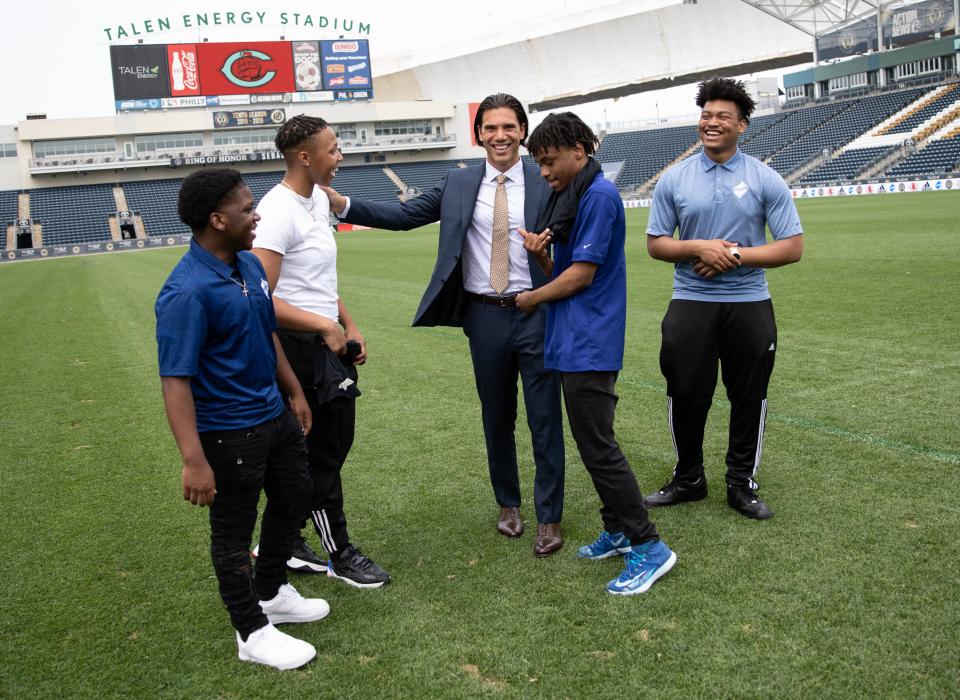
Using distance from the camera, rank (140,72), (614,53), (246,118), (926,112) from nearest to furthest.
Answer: (926,112) < (140,72) < (246,118) < (614,53)

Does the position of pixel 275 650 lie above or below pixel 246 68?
below

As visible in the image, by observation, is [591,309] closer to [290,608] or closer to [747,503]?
[747,503]

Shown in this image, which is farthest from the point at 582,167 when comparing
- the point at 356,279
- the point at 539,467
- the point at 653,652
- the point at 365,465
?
the point at 356,279

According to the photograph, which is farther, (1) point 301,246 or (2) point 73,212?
(2) point 73,212

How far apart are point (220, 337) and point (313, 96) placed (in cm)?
6378

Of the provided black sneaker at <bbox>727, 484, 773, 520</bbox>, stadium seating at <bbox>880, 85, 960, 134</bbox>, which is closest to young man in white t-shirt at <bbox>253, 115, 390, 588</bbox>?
black sneaker at <bbox>727, 484, 773, 520</bbox>

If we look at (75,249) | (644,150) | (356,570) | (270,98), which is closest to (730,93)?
(356,570)

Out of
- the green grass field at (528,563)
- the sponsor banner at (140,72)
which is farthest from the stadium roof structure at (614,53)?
the green grass field at (528,563)

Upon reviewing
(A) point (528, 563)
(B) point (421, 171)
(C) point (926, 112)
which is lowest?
(A) point (528, 563)

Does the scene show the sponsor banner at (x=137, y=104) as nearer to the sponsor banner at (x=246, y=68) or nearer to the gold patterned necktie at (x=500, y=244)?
the sponsor banner at (x=246, y=68)

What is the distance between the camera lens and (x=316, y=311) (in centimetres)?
372

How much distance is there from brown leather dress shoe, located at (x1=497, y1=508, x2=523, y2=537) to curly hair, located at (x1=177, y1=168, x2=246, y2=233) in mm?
2136

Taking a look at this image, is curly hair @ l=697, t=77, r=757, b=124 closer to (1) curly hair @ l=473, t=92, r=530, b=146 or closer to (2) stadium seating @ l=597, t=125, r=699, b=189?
(1) curly hair @ l=473, t=92, r=530, b=146

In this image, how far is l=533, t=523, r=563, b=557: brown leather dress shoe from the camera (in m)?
3.96
